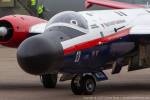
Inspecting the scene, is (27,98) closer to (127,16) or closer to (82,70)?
(82,70)

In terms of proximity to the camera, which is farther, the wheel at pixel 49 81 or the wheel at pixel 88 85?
the wheel at pixel 49 81

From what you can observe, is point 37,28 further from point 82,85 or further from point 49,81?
point 82,85

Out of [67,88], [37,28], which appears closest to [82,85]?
[67,88]

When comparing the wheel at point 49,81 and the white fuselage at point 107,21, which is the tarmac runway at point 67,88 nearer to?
the wheel at point 49,81

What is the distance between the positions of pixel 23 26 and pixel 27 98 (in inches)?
136

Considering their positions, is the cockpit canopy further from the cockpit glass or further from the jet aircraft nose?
the jet aircraft nose

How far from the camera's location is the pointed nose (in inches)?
505

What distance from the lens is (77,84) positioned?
14609 millimetres

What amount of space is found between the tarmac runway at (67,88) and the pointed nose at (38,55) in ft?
4.90

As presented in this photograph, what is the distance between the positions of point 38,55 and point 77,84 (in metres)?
2.12

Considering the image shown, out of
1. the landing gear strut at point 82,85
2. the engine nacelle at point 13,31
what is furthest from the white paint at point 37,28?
the landing gear strut at point 82,85

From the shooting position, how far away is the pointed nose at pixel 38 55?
12.8m

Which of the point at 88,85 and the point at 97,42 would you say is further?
the point at 88,85

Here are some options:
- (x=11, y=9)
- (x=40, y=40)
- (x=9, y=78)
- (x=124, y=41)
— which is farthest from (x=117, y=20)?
(x=11, y=9)
